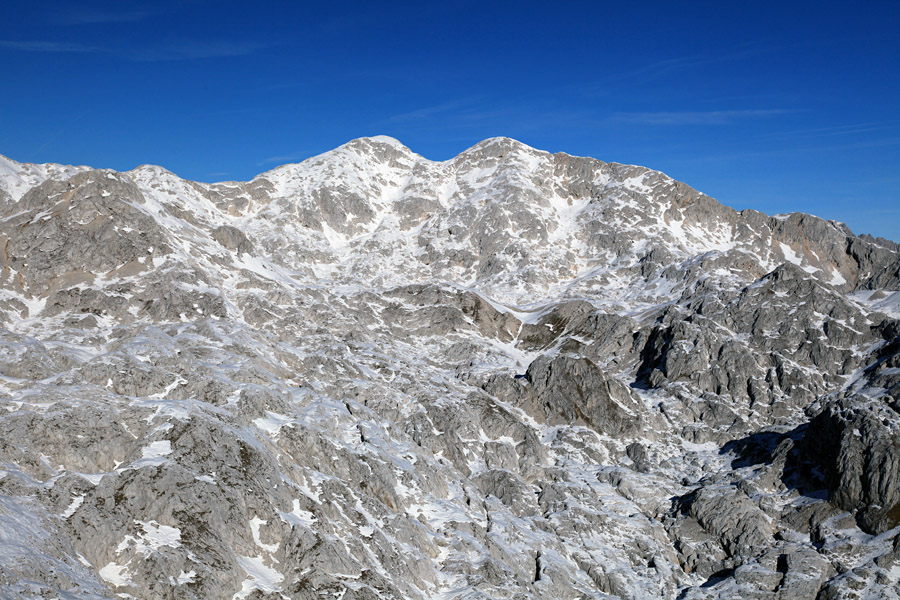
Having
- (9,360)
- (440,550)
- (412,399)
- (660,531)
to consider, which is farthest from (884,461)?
(9,360)

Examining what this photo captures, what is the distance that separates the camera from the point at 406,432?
126 meters

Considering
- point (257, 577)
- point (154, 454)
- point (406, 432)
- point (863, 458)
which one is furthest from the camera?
point (406, 432)

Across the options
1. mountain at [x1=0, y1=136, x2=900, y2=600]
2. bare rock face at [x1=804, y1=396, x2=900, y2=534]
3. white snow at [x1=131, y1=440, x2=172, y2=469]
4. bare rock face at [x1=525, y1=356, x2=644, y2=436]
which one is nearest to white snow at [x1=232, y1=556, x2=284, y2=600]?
mountain at [x1=0, y1=136, x2=900, y2=600]

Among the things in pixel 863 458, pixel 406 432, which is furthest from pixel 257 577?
pixel 863 458

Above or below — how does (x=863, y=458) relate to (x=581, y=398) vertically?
below

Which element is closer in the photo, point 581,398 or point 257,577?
point 257,577

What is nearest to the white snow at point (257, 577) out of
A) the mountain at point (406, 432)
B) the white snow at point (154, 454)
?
the mountain at point (406, 432)

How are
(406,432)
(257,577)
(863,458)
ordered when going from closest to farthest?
(257,577) < (863,458) < (406,432)

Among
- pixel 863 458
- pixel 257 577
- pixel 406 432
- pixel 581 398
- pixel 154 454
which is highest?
pixel 581 398

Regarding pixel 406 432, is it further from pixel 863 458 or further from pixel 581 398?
pixel 863 458

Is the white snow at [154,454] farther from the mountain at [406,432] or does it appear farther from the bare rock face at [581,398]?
the bare rock face at [581,398]

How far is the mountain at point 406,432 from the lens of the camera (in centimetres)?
7550

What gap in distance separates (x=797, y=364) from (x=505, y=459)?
7779cm

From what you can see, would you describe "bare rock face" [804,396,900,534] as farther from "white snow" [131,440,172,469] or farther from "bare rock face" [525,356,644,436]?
"white snow" [131,440,172,469]
